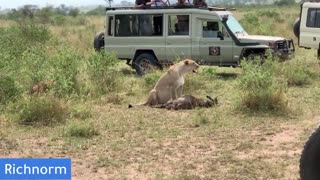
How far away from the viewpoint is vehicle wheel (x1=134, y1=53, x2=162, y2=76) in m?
14.6

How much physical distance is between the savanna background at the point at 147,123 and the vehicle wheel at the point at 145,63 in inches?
68.4

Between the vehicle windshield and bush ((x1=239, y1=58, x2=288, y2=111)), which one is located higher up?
the vehicle windshield

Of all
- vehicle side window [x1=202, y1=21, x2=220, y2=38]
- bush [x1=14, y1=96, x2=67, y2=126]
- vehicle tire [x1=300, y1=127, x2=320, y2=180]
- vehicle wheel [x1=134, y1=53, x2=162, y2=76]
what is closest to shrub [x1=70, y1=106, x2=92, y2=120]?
bush [x1=14, y1=96, x2=67, y2=126]

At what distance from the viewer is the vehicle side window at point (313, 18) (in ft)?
53.3

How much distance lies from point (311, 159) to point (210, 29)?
988cm

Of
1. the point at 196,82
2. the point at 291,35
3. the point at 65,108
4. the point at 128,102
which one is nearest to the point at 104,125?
the point at 65,108

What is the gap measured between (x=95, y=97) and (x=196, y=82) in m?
2.29

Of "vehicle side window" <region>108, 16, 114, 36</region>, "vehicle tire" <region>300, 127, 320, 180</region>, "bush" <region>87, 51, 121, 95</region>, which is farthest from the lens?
"vehicle side window" <region>108, 16, 114, 36</region>

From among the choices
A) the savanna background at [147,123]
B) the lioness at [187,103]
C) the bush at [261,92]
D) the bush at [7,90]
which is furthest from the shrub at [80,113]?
the bush at [261,92]

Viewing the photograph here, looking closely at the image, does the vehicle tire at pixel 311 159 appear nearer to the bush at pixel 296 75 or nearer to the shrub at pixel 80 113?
the shrub at pixel 80 113

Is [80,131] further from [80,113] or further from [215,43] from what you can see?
[215,43]

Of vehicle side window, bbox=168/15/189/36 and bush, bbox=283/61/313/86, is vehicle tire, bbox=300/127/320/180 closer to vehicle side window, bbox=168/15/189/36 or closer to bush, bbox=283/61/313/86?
bush, bbox=283/61/313/86

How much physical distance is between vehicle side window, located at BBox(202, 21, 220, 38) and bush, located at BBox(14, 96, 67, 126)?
20.8 ft

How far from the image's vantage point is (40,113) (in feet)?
27.9
